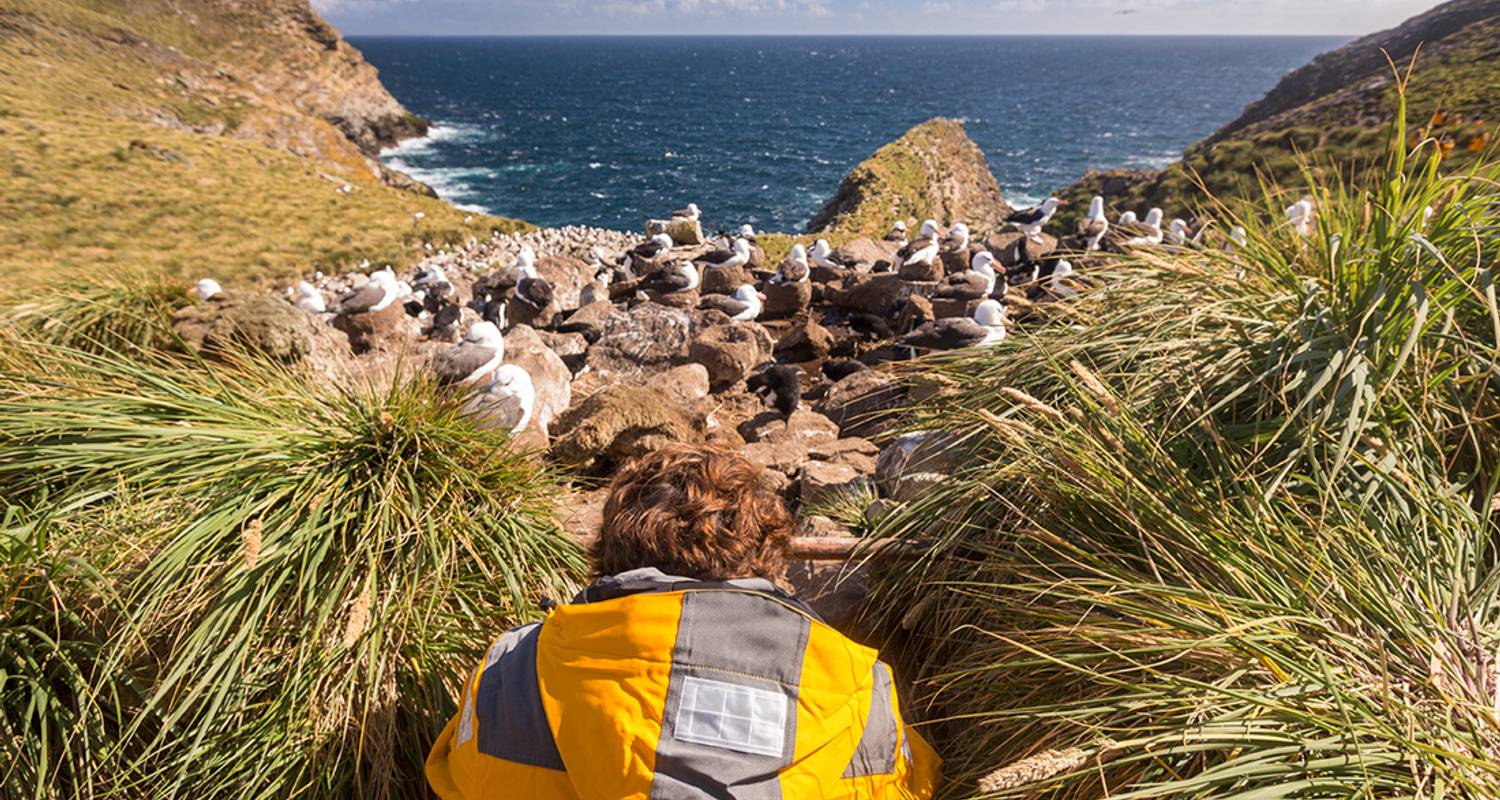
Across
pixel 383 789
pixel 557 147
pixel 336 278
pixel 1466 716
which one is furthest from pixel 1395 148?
pixel 557 147

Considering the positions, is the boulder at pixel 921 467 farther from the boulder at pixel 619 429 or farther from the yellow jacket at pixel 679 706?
the boulder at pixel 619 429

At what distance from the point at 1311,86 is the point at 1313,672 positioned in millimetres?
63262

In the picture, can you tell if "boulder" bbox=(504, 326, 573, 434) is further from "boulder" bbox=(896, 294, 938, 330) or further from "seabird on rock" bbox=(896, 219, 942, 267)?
"seabird on rock" bbox=(896, 219, 942, 267)

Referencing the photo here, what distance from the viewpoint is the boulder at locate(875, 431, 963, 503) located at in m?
3.03

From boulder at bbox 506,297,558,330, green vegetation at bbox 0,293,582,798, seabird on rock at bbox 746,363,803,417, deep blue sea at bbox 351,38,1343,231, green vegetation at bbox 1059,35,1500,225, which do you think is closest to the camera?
green vegetation at bbox 0,293,582,798

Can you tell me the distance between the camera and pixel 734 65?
7185 inches

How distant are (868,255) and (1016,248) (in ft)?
11.2

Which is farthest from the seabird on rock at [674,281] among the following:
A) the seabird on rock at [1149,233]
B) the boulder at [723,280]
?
the seabird on rock at [1149,233]

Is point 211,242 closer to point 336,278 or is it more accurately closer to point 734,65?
point 336,278

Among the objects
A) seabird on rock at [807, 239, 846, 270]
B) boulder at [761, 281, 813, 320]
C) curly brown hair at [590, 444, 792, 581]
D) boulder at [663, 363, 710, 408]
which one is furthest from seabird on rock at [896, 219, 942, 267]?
curly brown hair at [590, 444, 792, 581]

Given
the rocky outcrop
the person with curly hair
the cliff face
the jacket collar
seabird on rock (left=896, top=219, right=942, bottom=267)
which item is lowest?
the cliff face

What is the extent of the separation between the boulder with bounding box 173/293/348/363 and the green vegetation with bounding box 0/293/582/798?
3248mm

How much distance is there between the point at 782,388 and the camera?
796 cm

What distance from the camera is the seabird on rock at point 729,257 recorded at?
14773mm
